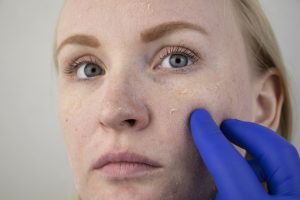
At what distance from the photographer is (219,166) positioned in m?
0.55

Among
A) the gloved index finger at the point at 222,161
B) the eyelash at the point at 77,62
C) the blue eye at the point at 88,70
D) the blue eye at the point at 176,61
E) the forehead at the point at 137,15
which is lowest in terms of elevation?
the gloved index finger at the point at 222,161

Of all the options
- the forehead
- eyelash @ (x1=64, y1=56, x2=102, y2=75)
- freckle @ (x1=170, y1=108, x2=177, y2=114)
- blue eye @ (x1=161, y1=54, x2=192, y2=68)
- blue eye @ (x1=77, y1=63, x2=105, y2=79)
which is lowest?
freckle @ (x1=170, y1=108, x2=177, y2=114)

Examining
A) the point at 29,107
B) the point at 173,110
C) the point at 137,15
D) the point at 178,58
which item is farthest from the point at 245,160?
the point at 29,107

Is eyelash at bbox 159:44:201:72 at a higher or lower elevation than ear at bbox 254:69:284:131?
higher

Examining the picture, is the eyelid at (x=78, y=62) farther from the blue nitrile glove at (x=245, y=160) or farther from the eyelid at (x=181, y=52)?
the blue nitrile glove at (x=245, y=160)

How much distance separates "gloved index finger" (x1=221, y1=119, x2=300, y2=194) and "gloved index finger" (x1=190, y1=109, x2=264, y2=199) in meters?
0.07

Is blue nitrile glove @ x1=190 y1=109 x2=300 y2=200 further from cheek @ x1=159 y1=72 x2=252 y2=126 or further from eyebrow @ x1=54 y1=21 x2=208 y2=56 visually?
eyebrow @ x1=54 y1=21 x2=208 y2=56

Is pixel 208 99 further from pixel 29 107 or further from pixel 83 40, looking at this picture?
pixel 29 107

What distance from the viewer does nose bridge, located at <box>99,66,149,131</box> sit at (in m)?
0.58

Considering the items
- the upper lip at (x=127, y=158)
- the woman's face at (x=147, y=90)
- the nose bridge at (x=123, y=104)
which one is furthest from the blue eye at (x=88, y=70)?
the upper lip at (x=127, y=158)

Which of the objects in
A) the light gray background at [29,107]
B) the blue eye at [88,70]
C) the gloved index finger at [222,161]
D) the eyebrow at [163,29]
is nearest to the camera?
Result: the gloved index finger at [222,161]

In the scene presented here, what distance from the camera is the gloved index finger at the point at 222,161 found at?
53 centimetres

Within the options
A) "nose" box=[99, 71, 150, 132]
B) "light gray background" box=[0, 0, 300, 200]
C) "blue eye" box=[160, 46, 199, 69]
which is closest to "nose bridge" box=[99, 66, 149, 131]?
"nose" box=[99, 71, 150, 132]

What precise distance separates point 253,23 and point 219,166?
1.53 feet
